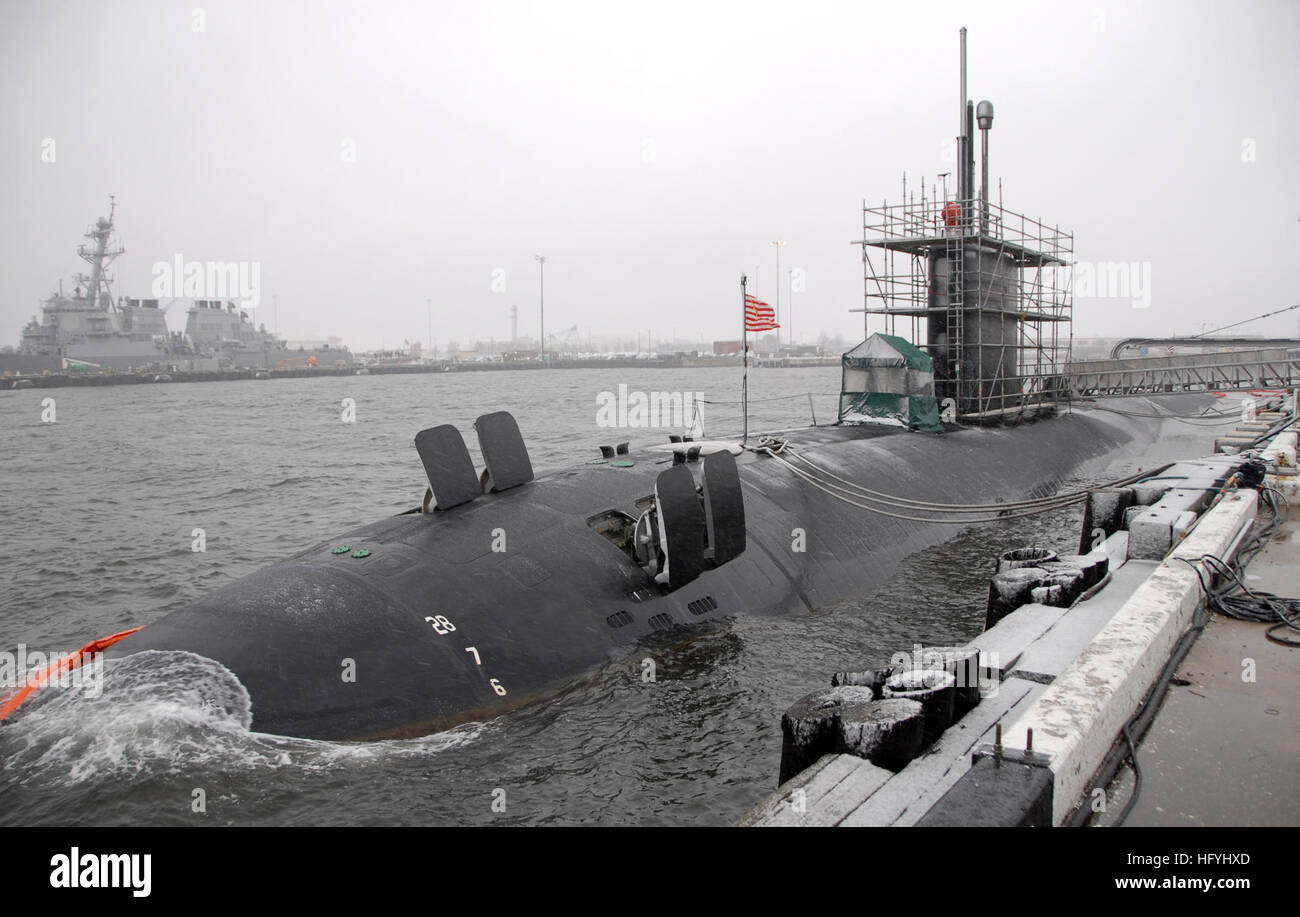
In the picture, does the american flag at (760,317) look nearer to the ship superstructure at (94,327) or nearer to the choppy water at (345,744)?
the choppy water at (345,744)

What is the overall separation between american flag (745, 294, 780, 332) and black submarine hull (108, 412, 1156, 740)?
3.45 m

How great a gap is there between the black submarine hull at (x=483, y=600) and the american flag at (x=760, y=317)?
3451 millimetres

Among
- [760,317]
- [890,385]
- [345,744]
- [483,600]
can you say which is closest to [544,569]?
[483,600]

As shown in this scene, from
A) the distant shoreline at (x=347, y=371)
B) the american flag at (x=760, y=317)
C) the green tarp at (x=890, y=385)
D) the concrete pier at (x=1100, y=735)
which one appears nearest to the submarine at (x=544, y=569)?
the green tarp at (x=890, y=385)

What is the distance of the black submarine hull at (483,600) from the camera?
25.0 ft

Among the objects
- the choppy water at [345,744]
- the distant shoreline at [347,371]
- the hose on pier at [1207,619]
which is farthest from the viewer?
the distant shoreline at [347,371]

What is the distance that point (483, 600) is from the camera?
8852 millimetres

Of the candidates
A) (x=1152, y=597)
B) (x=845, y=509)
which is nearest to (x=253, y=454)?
(x=845, y=509)

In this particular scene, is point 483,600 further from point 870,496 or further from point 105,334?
point 105,334

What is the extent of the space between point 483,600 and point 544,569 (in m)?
0.94

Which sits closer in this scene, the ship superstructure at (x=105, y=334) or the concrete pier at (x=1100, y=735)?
the concrete pier at (x=1100, y=735)
